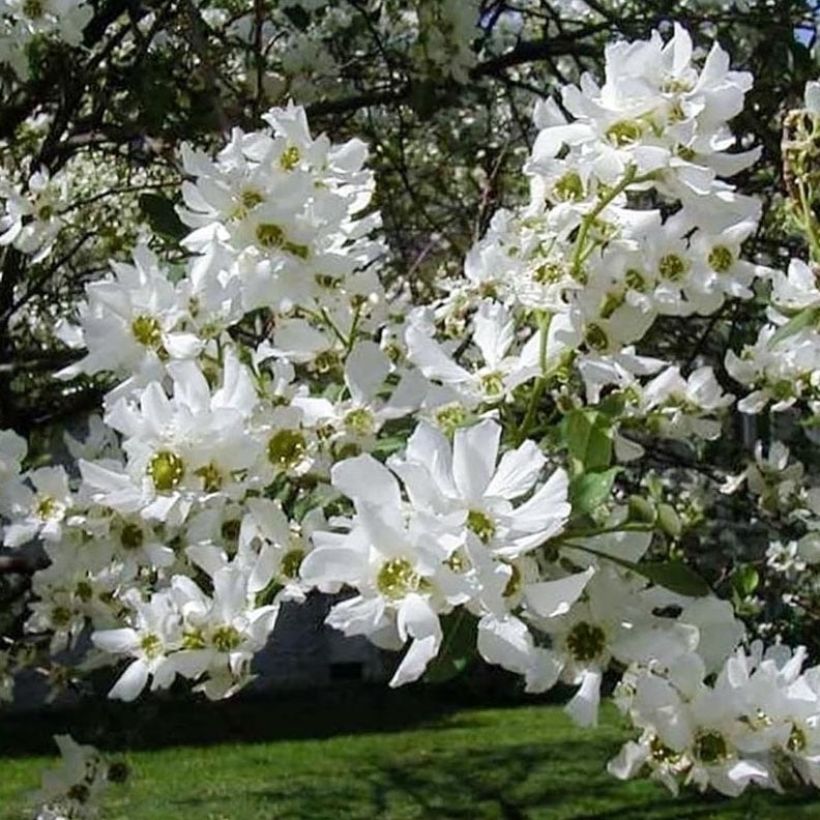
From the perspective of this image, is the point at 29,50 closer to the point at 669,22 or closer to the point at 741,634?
the point at 669,22

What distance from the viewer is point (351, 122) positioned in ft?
11.0

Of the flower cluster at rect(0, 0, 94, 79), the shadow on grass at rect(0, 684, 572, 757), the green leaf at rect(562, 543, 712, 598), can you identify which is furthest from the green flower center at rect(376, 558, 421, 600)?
the shadow on grass at rect(0, 684, 572, 757)

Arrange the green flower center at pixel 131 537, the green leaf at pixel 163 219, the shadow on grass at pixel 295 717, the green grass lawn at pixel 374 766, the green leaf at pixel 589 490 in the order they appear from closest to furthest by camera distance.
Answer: the green leaf at pixel 589 490
the green flower center at pixel 131 537
the green leaf at pixel 163 219
the green grass lawn at pixel 374 766
the shadow on grass at pixel 295 717

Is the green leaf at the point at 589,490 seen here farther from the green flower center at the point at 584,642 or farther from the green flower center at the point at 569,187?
the green flower center at the point at 569,187

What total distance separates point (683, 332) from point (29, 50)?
1.36 meters

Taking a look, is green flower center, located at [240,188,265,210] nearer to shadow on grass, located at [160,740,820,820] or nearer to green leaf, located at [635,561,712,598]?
green leaf, located at [635,561,712,598]

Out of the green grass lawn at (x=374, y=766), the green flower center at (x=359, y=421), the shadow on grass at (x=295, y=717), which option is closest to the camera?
the green flower center at (x=359, y=421)

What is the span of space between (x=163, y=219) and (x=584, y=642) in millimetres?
642

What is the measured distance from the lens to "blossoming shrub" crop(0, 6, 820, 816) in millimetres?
997

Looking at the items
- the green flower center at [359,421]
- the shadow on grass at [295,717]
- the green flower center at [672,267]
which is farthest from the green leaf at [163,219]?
the shadow on grass at [295,717]

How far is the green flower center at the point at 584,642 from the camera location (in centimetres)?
109

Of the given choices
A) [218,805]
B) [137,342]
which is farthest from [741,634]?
[218,805]

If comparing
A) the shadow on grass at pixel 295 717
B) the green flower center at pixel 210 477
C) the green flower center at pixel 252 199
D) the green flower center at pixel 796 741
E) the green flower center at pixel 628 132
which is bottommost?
the green flower center at pixel 796 741

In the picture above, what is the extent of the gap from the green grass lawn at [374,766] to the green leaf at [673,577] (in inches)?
156
